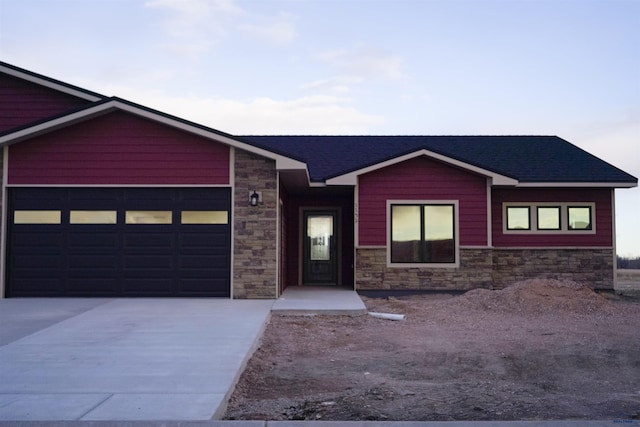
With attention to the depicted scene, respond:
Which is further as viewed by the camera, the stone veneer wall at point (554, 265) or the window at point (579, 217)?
the window at point (579, 217)

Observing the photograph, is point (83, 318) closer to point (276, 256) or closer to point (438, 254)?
point (276, 256)

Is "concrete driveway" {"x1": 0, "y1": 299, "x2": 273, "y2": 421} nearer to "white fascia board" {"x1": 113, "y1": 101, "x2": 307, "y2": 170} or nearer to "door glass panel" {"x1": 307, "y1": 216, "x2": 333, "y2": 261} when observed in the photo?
"white fascia board" {"x1": 113, "y1": 101, "x2": 307, "y2": 170}

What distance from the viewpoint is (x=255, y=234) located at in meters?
12.5

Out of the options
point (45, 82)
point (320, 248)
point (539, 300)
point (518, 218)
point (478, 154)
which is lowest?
point (539, 300)

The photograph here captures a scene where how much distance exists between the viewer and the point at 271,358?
7.47 m

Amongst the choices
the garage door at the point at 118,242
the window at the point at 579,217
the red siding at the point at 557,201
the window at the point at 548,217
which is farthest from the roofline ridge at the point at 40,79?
the window at the point at 579,217

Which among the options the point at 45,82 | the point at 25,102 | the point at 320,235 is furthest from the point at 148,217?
the point at 320,235

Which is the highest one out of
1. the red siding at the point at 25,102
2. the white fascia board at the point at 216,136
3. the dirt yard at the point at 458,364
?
the red siding at the point at 25,102

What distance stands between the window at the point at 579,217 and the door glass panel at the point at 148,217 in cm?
1041

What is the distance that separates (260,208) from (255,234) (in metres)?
0.57

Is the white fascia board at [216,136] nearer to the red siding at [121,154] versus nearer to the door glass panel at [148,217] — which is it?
the red siding at [121,154]

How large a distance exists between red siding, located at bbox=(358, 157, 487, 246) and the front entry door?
2.63 meters

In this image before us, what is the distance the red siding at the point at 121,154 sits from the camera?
41.0 ft

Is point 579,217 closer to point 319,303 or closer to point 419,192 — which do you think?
point 419,192
